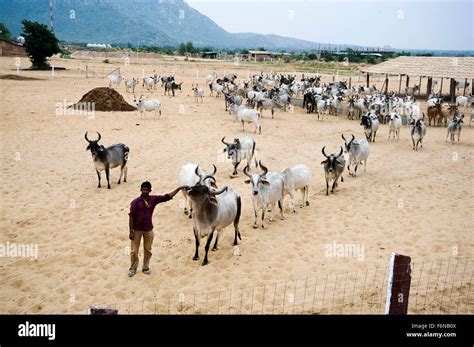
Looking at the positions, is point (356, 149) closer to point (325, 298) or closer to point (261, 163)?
point (261, 163)

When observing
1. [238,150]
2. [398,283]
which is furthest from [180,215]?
[398,283]

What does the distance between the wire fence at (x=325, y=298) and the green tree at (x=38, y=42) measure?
4522 centimetres

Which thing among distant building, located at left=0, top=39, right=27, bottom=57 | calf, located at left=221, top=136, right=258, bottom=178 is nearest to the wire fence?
calf, located at left=221, top=136, right=258, bottom=178

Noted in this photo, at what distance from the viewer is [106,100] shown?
2417 centimetres

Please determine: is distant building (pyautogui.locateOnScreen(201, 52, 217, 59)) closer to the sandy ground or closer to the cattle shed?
the cattle shed

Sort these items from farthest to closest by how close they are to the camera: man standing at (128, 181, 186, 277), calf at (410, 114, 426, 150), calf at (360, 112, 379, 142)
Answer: calf at (360, 112, 379, 142), calf at (410, 114, 426, 150), man standing at (128, 181, 186, 277)

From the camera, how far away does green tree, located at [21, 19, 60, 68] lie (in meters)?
43.9

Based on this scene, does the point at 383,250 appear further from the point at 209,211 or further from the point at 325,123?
the point at 325,123

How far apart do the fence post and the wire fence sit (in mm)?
1998

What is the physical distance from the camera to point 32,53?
44.7 m

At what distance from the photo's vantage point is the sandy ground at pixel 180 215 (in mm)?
7551
